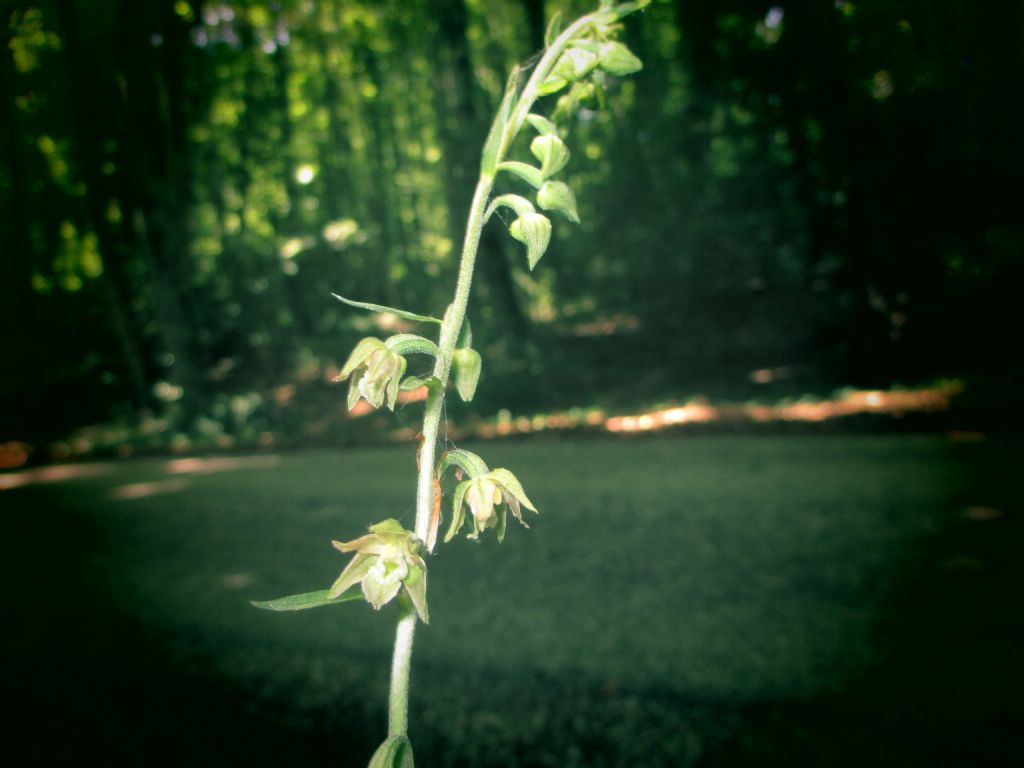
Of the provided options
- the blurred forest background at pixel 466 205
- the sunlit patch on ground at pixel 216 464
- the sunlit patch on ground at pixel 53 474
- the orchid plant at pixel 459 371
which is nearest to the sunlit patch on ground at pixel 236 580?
the blurred forest background at pixel 466 205

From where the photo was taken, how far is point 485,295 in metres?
10.6

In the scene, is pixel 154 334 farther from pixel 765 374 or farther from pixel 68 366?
pixel 765 374

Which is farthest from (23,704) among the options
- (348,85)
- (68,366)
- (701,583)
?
(348,85)

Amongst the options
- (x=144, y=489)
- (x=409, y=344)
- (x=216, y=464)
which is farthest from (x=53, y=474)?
(x=409, y=344)

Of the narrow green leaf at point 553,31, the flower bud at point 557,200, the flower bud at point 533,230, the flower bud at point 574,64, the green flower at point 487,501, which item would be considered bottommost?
the green flower at point 487,501

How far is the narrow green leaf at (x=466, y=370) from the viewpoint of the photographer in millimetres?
886

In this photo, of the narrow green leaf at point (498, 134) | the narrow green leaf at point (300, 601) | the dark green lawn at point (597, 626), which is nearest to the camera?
the narrow green leaf at point (300, 601)

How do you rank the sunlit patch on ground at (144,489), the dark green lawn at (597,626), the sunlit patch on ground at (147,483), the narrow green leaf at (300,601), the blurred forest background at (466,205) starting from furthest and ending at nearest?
the sunlit patch on ground at (147,483)
the sunlit patch on ground at (144,489)
the blurred forest background at (466,205)
the dark green lawn at (597,626)
the narrow green leaf at (300,601)

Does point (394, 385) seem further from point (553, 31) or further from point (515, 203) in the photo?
point (553, 31)

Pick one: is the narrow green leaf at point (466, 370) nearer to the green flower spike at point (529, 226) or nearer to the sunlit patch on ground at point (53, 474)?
the green flower spike at point (529, 226)

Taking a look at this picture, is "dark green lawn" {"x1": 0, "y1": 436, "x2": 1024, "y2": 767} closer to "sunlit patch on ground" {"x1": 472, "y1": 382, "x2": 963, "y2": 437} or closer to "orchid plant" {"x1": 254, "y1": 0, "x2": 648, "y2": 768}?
"sunlit patch on ground" {"x1": 472, "y1": 382, "x2": 963, "y2": 437}

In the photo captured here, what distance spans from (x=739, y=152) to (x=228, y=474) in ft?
22.0

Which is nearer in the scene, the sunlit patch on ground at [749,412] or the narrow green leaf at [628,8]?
the narrow green leaf at [628,8]

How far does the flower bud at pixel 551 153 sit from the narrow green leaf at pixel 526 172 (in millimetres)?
14
